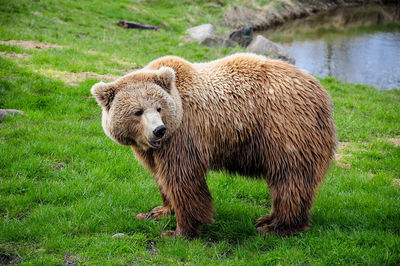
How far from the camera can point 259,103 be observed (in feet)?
14.7

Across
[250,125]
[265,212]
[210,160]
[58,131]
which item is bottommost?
[265,212]

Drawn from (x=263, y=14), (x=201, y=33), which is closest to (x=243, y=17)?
(x=263, y=14)

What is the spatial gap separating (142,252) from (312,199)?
82.0 inches

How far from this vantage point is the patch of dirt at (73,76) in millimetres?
9304

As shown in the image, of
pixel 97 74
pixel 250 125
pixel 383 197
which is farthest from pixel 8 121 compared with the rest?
pixel 383 197

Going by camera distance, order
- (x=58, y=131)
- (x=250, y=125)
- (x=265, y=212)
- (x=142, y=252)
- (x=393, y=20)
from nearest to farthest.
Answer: (x=142, y=252) < (x=250, y=125) < (x=265, y=212) < (x=58, y=131) < (x=393, y=20)

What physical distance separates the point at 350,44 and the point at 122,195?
19.7 metres

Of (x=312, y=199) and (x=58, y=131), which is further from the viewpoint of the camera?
(x=58, y=131)

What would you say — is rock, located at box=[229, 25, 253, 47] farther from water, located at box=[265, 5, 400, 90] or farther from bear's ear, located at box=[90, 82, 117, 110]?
Answer: bear's ear, located at box=[90, 82, 117, 110]

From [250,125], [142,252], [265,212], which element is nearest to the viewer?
[142,252]

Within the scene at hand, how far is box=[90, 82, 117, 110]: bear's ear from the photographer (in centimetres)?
418

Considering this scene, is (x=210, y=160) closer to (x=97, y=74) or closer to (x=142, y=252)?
(x=142, y=252)

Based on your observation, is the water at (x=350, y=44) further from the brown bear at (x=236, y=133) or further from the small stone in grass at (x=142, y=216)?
the small stone in grass at (x=142, y=216)

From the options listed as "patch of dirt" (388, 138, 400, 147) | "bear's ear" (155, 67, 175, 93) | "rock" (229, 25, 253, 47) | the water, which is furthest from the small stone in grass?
"rock" (229, 25, 253, 47)
